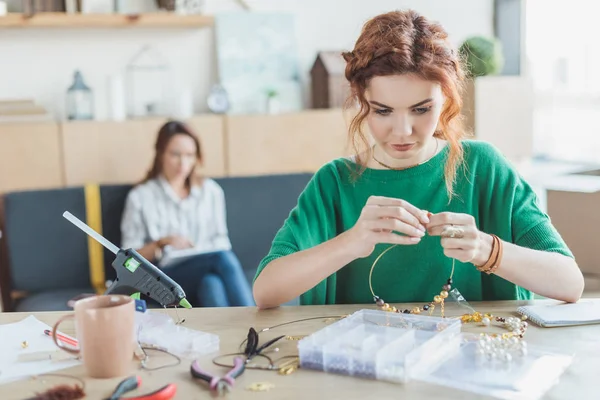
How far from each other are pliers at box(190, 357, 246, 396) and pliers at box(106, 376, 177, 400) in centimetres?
5

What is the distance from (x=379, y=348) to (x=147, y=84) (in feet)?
9.61

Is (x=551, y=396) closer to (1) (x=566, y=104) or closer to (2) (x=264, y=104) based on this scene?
(2) (x=264, y=104)

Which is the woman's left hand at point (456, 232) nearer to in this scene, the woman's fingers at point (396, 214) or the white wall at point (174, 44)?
the woman's fingers at point (396, 214)

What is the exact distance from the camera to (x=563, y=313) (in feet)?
4.58

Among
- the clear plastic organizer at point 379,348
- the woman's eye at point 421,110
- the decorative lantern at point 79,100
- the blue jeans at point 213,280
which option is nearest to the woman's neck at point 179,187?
the blue jeans at point 213,280

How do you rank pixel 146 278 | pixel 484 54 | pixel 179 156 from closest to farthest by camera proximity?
pixel 146 278, pixel 179 156, pixel 484 54

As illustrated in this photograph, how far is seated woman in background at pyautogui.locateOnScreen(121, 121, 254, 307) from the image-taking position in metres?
3.35

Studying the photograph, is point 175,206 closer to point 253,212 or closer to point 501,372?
point 253,212

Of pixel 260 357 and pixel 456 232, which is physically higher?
pixel 456 232

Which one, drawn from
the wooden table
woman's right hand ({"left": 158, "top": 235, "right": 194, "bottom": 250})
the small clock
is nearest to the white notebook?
the wooden table

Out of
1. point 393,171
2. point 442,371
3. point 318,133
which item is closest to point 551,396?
point 442,371

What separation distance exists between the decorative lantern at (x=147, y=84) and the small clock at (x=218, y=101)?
0.23m

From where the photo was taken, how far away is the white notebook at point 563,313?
4.44ft

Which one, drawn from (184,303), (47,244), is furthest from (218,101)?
(184,303)
